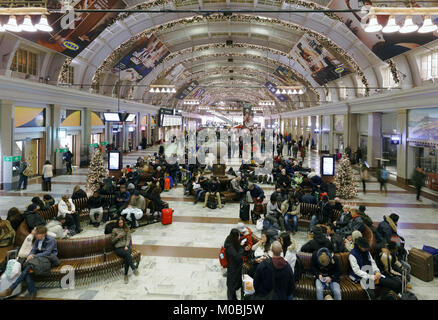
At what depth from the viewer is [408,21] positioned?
16.1 ft

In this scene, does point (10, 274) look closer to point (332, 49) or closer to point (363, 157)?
point (332, 49)

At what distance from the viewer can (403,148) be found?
15188mm

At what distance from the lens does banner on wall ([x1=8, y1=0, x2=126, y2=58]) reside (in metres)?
12.4

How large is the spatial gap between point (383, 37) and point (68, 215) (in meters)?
15.4

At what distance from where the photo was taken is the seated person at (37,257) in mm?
4527

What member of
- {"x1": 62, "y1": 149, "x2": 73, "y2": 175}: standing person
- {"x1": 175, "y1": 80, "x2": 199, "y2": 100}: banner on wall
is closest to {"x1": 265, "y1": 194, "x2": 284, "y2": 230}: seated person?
{"x1": 62, "y1": 149, "x2": 73, "y2": 175}: standing person

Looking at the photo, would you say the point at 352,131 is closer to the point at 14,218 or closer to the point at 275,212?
the point at 275,212

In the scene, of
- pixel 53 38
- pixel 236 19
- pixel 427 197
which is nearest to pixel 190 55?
pixel 236 19

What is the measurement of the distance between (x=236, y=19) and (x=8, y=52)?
1426 cm

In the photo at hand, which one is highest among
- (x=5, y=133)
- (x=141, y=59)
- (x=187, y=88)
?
(x=187, y=88)

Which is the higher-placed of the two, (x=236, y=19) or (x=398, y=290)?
(x=236, y=19)

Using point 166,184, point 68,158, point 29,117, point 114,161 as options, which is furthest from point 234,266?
point 68,158

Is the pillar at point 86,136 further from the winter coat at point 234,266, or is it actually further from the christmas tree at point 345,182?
the winter coat at point 234,266

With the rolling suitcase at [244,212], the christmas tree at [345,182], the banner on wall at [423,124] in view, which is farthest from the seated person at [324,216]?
the banner on wall at [423,124]
